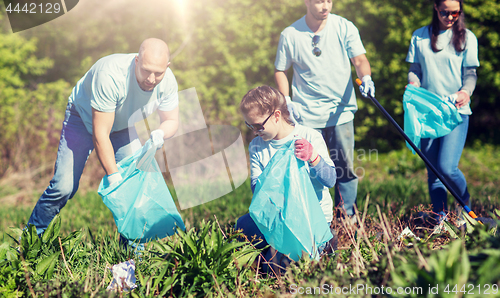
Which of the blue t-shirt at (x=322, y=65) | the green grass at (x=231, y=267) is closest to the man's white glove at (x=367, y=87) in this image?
the blue t-shirt at (x=322, y=65)

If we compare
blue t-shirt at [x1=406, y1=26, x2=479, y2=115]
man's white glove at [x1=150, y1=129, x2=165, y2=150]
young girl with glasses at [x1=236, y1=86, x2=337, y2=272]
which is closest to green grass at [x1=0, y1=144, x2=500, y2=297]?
young girl with glasses at [x1=236, y1=86, x2=337, y2=272]

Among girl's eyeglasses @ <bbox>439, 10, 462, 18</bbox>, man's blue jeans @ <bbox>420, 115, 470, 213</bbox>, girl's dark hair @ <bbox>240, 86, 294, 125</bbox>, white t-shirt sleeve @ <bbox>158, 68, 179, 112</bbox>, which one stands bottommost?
man's blue jeans @ <bbox>420, 115, 470, 213</bbox>

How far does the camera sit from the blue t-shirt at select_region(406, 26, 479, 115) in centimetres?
257

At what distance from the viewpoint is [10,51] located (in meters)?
7.13

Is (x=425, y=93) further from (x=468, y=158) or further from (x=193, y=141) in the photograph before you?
(x=468, y=158)

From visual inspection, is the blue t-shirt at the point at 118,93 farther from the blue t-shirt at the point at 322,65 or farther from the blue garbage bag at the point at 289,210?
the blue garbage bag at the point at 289,210

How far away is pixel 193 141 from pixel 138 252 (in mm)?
2976

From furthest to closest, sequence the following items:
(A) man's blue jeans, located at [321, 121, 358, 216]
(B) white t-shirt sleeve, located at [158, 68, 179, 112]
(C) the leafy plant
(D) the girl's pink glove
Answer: (A) man's blue jeans, located at [321, 121, 358, 216], (B) white t-shirt sleeve, located at [158, 68, 179, 112], (D) the girl's pink glove, (C) the leafy plant

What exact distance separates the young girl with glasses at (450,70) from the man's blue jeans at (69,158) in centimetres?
213

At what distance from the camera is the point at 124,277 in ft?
5.78

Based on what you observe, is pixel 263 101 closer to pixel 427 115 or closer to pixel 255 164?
pixel 255 164

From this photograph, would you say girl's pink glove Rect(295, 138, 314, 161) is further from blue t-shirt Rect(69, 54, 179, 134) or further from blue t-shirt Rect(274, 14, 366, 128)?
blue t-shirt Rect(69, 54, 179, 134)

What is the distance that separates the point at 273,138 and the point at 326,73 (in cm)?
74

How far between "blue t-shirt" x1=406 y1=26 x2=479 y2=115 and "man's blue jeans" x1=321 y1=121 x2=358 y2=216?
0.67 meters
